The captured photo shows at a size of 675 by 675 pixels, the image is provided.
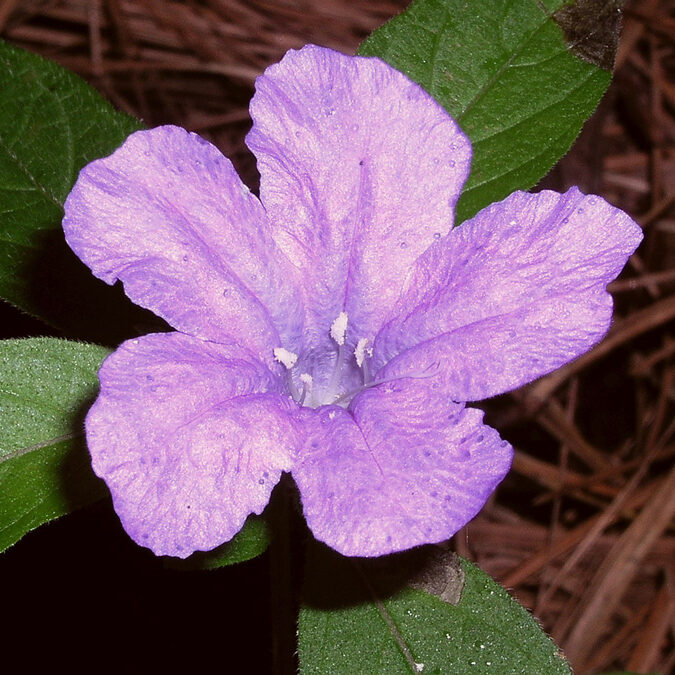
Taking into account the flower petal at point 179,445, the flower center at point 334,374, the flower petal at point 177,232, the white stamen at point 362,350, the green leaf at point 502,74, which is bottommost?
the flower center at point 334,374

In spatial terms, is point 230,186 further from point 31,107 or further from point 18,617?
point 18,617

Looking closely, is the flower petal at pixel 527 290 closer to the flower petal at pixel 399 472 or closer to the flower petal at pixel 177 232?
the flower petal at pixel 399 472

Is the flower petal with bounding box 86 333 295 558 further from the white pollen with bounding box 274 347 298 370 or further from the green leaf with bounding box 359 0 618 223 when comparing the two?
the green leaf with bounding box 359 0 618 223

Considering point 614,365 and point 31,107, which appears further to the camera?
point 614,365

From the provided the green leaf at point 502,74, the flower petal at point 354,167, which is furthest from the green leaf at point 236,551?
the green leaf at point 502,74

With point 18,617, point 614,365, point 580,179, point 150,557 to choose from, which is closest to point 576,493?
point 614,365

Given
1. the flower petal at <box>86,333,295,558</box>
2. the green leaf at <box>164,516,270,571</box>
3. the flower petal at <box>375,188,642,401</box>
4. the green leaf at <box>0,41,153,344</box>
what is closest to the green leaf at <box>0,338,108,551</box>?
the green leaf at <box>164,516,270,571</box>

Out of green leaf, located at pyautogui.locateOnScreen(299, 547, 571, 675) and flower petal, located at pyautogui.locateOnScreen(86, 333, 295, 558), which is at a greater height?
flower petal, located at pyautogui.locateOnScreen(86, 333, 295, 558)
